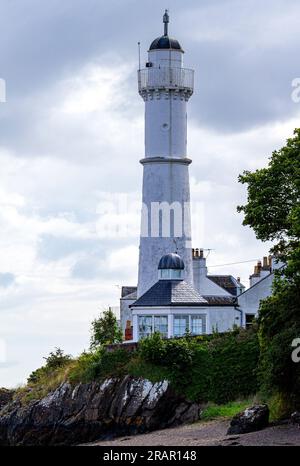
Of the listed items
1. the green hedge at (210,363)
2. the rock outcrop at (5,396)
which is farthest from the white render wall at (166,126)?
the green hedge at (210,363)

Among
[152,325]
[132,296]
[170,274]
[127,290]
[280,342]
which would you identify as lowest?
[280,342]

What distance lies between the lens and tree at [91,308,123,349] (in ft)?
336

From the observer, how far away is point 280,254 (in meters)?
74.6

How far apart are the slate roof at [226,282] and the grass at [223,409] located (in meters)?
28.3

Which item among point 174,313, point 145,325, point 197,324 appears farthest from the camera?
point 197,324

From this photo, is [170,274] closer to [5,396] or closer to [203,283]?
[203,283]

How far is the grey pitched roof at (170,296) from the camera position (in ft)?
303

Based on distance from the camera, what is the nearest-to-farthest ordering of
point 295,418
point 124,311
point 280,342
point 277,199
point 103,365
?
point 295,418
point 280,342
point 277,199
point 103,365
point 124,311

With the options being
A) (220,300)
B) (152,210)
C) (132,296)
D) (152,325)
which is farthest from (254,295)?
(132,296)

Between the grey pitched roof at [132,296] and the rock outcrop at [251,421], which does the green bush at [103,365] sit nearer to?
the rock outcrop at [251,421]

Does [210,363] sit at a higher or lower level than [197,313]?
lower

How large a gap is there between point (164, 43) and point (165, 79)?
8.64 ft

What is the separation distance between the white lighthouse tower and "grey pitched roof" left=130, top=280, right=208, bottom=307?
902 cm
